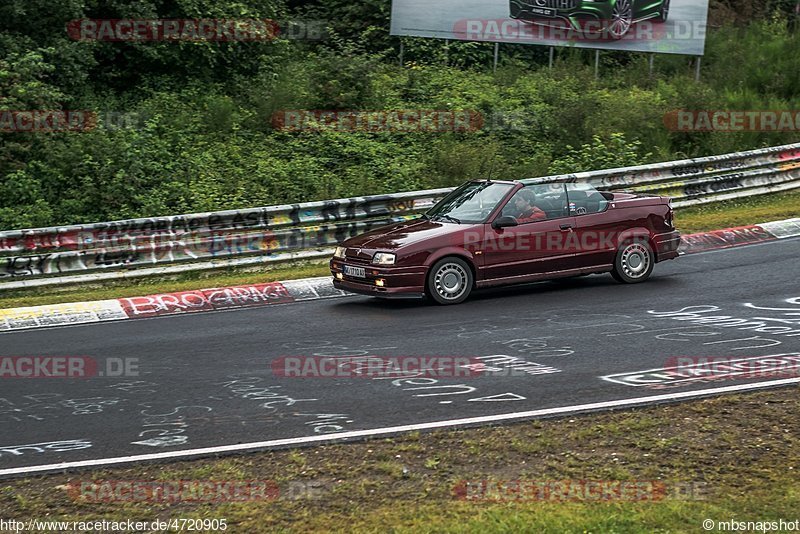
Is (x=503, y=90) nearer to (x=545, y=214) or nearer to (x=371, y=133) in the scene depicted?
(x=371, y=133)

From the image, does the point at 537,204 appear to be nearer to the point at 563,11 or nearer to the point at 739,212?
the point at 739,212

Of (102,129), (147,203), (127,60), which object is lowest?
(147,203)

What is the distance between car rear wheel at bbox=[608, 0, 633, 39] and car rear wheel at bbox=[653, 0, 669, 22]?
0.73 metres

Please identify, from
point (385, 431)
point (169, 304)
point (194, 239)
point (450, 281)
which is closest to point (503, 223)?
point (450, 281)

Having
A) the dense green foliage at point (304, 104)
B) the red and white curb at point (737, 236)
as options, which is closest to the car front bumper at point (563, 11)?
the dense green foliage at point (304, 104)

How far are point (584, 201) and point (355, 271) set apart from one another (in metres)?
3.43

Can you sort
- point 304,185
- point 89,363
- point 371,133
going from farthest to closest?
point 371,133 < point 304,185 < point 89,363

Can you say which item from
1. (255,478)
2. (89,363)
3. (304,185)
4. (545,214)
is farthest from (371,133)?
(255,478)

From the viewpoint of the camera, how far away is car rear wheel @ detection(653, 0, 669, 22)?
92.2 feet

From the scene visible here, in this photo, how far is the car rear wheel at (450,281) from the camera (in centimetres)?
1377

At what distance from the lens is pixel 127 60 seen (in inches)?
1007

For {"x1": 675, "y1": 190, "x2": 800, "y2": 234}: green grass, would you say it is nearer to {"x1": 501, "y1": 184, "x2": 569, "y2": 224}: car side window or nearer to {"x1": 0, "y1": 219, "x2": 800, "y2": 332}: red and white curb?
{"x1": 501, "y1": 184, "x2": 569, "y2": 224}: car side window

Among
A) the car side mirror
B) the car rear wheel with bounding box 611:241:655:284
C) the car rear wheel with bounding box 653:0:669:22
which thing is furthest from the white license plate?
the car rear wheel with bounding box 653:0:669:22

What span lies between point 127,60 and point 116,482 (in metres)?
19.8
